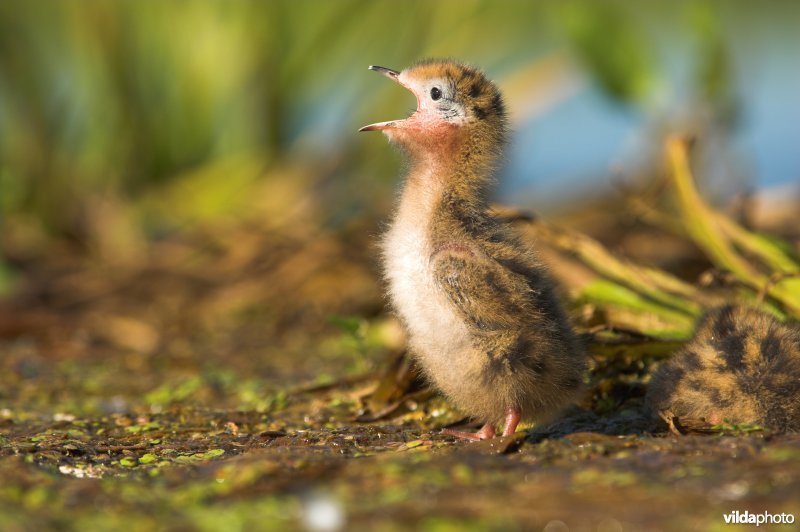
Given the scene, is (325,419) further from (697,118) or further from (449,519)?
(697,118)

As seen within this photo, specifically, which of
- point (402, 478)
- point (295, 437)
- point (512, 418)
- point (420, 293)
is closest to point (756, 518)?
point (402, 478)

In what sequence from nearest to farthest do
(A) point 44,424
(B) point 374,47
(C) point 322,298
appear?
(A) point 44,424 → (C) point 322,298 → (B) point 374,47

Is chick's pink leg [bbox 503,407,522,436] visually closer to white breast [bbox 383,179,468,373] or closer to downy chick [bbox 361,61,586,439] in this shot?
downy chick [bbox 361,61,586,439]

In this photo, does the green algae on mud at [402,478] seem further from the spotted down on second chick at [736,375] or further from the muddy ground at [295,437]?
the spotted down on second chick at [736,375]

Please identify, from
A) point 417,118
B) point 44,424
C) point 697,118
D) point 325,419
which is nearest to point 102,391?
point 44,424

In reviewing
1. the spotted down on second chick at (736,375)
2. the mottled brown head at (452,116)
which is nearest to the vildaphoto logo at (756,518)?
the spotted down on second chick at (736,375)

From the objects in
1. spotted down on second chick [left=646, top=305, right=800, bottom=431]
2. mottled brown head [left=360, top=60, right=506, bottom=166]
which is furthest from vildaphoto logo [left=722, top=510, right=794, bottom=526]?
mottled brown head [left=360, top=60, right=506, bottom=166]
